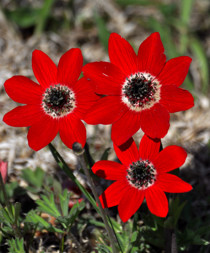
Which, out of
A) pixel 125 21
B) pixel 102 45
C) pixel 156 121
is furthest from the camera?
pixel 125 21

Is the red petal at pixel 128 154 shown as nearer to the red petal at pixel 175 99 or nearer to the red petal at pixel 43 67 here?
the red petal at pixel 175 99

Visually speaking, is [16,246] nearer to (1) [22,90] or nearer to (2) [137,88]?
(1) [22,90]

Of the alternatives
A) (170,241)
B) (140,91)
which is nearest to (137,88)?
(140,91)

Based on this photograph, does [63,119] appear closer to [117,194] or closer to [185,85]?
[117,194]

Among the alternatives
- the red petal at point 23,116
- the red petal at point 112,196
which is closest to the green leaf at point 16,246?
the red petal at point 112,196

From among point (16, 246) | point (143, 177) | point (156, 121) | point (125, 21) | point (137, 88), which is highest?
point (125, 21)

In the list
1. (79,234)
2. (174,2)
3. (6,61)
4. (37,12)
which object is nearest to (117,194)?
(79,234)
